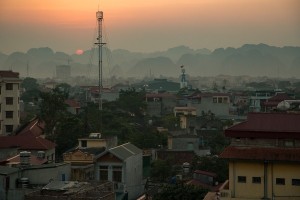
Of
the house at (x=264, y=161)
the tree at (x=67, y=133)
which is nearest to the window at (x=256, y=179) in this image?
the house at (x=264, y=161)

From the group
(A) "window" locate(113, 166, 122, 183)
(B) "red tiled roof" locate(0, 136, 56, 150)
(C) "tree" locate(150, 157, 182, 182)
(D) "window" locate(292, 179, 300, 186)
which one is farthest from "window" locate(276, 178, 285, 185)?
(B) "red tiled roof" locate(0, 136, 56, 150)

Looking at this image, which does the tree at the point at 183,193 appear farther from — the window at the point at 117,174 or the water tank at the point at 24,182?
the water tank at the point at 24,182

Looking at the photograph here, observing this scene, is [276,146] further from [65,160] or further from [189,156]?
[189,156]

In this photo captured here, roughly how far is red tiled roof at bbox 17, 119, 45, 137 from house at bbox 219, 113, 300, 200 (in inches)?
504

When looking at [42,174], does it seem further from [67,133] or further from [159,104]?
[159,104]

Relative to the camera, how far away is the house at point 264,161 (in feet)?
37.1

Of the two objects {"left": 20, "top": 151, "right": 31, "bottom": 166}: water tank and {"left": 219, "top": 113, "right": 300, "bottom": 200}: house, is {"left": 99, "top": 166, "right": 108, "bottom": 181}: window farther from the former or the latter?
{"left": 219, "top": 113, "right": 300, "bottom": 200}: house

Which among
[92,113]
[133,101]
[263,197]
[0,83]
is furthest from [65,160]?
[133,101]

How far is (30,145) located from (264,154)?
9.09 m

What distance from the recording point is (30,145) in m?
18.7

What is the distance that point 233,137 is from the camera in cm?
1174

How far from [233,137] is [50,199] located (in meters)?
3.40

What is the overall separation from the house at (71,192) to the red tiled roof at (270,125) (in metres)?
2.49

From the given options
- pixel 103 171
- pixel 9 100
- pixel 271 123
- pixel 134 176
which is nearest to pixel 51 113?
pixel 9 100
